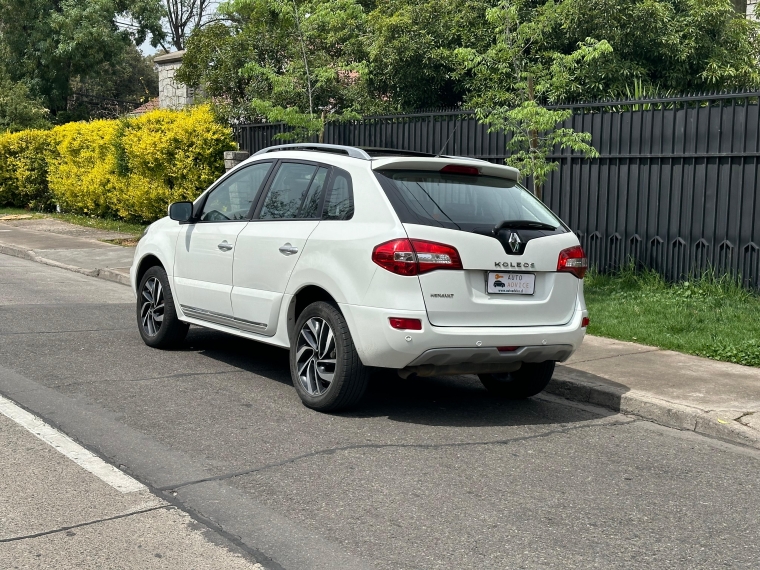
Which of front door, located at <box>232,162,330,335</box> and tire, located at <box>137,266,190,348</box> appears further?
tire, located at <box>137,266,190,348</box>

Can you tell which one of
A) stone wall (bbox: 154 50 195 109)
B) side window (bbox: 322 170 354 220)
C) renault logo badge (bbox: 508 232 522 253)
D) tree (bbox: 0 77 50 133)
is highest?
stone wall (bbox: 154 50 195 109)

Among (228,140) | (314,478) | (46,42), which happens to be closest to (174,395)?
(314,478)

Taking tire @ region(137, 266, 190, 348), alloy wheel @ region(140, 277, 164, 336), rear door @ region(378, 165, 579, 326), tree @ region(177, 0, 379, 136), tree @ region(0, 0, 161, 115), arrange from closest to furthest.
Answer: rear door @ region(378, 165, 579, 326)
tire @ region(137, 266, 190, 348)
alloy wheel @ region(140, 277, 164, 336)
tree @ region(177, 0, 379, 136)
tree @ region(0, 0, 161, 115)

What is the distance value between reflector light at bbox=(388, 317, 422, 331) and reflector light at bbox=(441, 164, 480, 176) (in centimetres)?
120

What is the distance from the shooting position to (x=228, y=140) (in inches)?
731

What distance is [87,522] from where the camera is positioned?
14.3 ft

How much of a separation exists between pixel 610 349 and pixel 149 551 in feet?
17.9

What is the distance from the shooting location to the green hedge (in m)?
18.5

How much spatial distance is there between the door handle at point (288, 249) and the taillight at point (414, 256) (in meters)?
0.89

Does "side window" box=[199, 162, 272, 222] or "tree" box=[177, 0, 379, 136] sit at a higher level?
"tree" box=[177, 0, 379, 136]

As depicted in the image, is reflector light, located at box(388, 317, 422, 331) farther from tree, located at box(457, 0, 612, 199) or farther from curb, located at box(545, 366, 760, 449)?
tree, located at box(457, 0, 612, 199)

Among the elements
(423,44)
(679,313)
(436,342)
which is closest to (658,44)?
(423,44)

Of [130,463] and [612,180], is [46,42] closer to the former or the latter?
[612,180]

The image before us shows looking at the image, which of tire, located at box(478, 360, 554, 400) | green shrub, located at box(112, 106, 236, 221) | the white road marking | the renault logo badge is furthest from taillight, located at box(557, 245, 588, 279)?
green shrub, located at box(112, 106, 236, 221)
